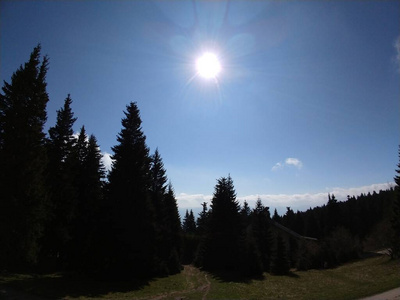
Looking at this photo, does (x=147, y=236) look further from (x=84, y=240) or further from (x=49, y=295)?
(x=49, y=295)

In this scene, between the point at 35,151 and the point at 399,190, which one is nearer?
the point at 35,151

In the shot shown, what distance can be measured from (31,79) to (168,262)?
26.1 meters

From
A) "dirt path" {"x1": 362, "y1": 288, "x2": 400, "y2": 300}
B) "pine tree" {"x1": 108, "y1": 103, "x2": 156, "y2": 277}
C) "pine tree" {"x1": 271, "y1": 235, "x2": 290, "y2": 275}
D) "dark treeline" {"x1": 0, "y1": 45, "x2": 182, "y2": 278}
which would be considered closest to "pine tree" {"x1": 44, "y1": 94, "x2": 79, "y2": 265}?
"dark treeline" {"x1": 0, "y1": 45, "x2": 182, "y2": 278}

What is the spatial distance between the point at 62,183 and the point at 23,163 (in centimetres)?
1072

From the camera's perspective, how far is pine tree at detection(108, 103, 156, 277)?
2495 centimetres

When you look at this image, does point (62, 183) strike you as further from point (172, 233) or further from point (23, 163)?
point (172, 233)

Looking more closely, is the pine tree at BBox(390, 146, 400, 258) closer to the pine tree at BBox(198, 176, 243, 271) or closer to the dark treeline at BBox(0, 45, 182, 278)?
the pine tree at BBox(198, 176, 243, 271)

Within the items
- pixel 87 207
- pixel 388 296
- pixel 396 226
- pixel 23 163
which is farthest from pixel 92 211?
pixel 396 226

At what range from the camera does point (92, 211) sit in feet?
96.3

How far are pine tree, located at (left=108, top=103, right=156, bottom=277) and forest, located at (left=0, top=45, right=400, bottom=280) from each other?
0.09 m

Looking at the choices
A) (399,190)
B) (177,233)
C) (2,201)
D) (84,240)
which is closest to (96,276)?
(84,240)

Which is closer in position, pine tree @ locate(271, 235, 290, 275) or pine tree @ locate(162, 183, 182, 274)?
pine tree @ locate(162, 183, 182, 274)

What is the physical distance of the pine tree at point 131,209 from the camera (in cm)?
2495

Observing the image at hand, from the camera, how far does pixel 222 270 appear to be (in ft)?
131
